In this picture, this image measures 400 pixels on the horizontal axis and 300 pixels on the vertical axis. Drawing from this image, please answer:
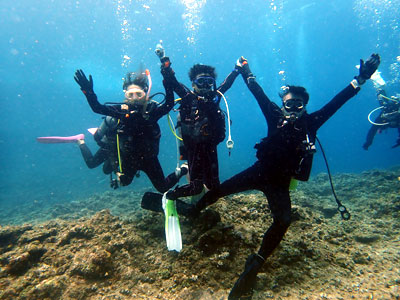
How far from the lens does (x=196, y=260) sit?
339cm

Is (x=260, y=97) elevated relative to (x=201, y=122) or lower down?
elevated

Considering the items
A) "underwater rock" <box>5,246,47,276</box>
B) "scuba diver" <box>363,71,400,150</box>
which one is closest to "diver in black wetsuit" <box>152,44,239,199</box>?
"underwater rock" <box>5,246,47,276</box>

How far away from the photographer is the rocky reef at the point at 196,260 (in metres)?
2.97

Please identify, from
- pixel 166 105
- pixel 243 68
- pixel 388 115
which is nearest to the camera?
pixel 243 68

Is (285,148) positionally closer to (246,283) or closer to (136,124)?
(246,283)

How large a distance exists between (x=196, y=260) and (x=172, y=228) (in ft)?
2.16

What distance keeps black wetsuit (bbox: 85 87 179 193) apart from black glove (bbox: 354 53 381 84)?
12.1 ft

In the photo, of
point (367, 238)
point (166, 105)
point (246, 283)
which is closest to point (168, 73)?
point (166, 105)

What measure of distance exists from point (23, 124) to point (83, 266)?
130094 mm

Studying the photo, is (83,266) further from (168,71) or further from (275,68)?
(275,68)

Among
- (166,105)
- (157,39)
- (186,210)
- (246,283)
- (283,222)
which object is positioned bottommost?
(246,283)

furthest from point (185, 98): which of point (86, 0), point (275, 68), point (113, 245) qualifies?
point (275, 68)

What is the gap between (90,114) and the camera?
97625 mm

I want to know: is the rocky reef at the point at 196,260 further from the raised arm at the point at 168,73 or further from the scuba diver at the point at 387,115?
the scuba diver at the point at 387,115
